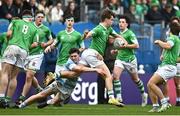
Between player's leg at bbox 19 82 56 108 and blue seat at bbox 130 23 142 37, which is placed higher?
blue seat at bbox 130 23 142 37

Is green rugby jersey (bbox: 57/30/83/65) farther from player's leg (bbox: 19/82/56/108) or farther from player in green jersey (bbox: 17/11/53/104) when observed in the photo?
player's leg (bbox: 19/82/56/108)

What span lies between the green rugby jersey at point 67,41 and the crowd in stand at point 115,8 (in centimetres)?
344

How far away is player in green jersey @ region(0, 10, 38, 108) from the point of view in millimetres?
22125

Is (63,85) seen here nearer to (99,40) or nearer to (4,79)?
(4,79)

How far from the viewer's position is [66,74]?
2117cm

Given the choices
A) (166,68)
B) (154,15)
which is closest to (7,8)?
(154,15)

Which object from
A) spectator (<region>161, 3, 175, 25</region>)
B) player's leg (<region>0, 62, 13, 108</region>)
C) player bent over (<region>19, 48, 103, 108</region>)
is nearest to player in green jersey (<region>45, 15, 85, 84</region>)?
player's leg (<region>0, 62, 13, 108</region>)

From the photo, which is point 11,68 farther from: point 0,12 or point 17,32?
point 0,12

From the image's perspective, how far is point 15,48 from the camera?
2220 centimetres

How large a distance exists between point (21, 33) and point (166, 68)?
4.04m

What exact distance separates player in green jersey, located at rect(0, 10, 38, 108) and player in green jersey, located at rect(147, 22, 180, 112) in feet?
11.9

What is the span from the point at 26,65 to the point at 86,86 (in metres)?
3.20

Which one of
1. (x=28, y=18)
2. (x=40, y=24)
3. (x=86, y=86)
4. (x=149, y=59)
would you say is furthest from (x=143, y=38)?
(x=28, y=18)

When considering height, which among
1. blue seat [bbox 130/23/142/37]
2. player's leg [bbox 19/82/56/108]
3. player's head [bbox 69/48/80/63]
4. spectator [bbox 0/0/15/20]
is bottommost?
player's leg [bbox 19/82/56/108]
